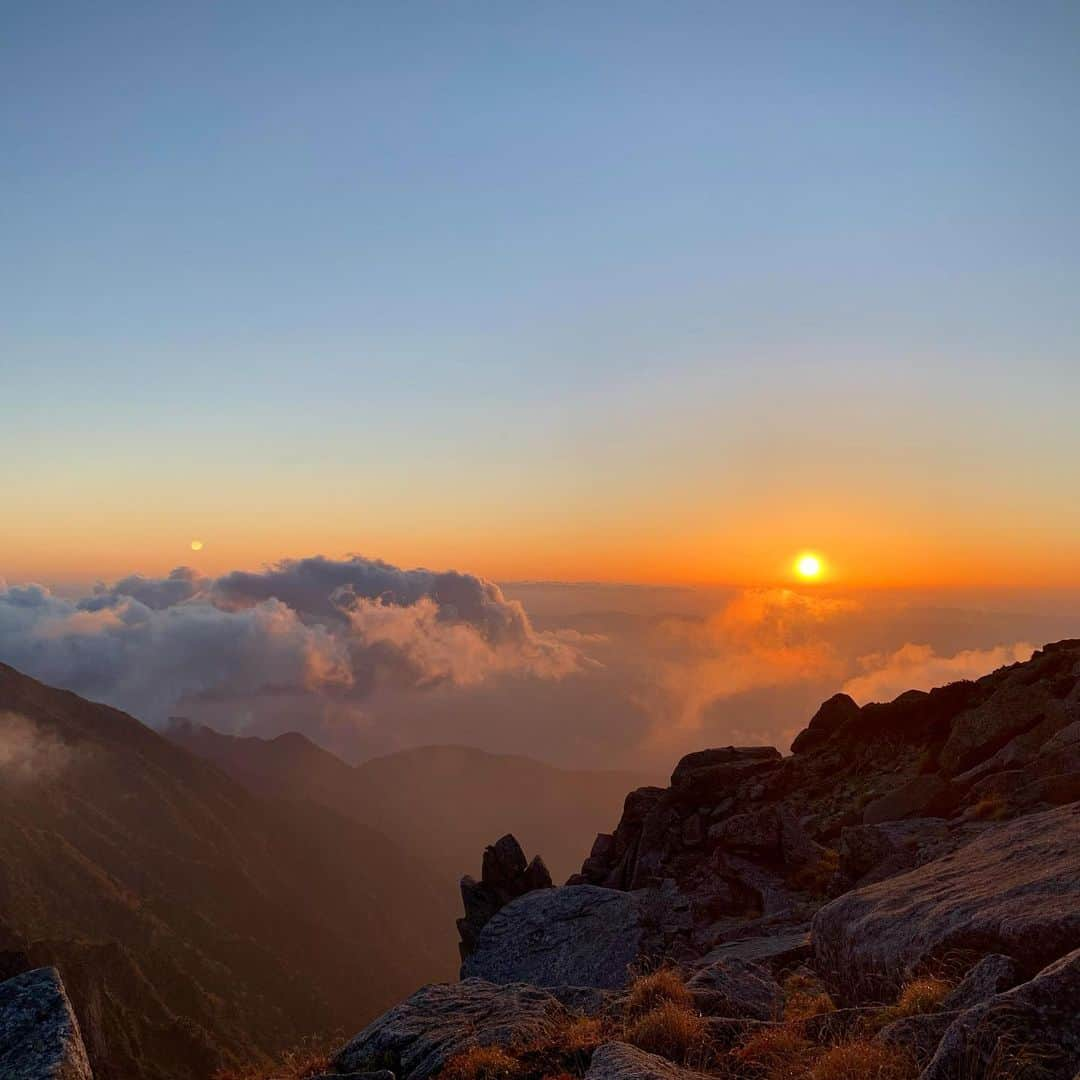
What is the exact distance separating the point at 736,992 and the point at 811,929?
6.06 meters

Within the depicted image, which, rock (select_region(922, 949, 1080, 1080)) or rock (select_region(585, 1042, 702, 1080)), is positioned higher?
rock (select_region(922, 949, 1080, 1080))

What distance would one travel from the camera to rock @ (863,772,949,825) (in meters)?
35.1

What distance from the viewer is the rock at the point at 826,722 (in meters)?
50.1

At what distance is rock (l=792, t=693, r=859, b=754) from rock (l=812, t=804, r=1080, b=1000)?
30.1 m

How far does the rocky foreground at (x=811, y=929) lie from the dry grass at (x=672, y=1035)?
0.14ft

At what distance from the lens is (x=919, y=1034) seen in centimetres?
1073

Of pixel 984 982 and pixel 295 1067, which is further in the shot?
pixel 295 1067

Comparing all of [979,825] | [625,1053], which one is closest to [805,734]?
[979,825]

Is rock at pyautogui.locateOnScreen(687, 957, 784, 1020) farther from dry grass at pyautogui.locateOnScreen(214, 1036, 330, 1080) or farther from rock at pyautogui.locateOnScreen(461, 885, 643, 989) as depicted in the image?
rock at pyautogui.locateOnScreen(461, 885, 643, 989)

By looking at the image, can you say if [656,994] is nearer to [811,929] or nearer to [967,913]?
[967,913]

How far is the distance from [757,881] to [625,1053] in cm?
2464

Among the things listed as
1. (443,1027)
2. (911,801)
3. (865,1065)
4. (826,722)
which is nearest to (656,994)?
(443,1027)

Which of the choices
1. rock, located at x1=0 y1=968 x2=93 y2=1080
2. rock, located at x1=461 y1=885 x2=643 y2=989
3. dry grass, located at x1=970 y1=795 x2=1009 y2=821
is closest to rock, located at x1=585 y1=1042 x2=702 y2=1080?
rock, located at x1=0 y1=968 x2=93 y2=1080

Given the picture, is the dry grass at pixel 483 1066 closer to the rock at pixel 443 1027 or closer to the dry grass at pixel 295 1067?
the rock at pixel 443 1027
